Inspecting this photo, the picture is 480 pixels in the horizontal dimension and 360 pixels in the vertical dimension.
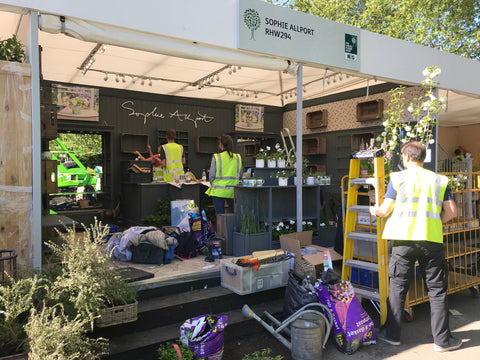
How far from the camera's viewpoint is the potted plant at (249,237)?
17.6 feet

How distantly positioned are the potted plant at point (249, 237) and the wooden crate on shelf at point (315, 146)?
17.4 ft

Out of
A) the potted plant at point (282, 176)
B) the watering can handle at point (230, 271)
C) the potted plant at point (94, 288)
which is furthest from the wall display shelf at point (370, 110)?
the potted plant at point (94, 288)

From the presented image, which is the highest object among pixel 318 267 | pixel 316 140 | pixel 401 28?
pixel 401 28

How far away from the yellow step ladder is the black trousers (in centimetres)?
26

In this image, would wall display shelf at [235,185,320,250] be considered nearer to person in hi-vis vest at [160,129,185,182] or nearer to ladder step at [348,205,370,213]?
ladder step at [348,205,370,213]

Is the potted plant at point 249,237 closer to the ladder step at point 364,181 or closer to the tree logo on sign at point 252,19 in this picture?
the ladder step at point 364,181

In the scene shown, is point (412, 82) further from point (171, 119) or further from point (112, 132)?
point (112, 132)

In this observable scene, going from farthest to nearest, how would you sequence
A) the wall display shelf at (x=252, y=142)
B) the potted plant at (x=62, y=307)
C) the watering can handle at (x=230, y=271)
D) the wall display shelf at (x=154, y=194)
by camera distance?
the wall display shelf at (x=252, y=142), the wall display shelf at (x=154, y=194), the watering can handle at (x=230, y=271), the potted plant at (x=62, y=307)

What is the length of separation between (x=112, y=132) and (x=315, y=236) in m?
5.78

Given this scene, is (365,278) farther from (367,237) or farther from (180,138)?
(180,138)

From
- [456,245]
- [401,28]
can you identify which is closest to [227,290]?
[456,245]

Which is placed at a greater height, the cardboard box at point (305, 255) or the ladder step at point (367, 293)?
the cardboard box at point (305, 255)

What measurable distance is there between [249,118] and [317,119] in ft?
6.66

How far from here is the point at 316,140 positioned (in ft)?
35.0
